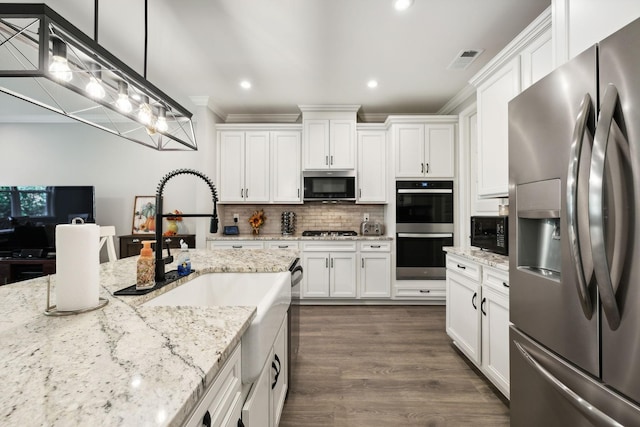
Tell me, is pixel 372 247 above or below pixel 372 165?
below

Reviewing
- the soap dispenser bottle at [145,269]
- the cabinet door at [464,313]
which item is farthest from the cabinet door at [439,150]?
the soap dispenser bottle at [145,269]

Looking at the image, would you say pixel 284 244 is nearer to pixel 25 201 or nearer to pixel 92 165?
pixel 92 165

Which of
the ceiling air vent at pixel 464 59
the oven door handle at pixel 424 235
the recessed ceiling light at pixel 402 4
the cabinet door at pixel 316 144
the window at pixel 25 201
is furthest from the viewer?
the cabinet door at pixel 316 144

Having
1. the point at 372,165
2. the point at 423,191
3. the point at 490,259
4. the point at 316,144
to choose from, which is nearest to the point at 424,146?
the point at 423,191

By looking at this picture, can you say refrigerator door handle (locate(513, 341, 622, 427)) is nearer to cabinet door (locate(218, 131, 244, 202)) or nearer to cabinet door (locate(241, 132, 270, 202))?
cabinet door (locate(241, 132, 270, 202))

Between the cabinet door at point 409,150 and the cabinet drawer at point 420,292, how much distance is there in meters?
1.49

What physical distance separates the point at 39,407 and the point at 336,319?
3.00 meters

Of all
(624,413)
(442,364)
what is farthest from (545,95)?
(442,364)

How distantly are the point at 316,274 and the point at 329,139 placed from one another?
186 centimetres

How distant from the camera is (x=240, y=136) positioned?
397cm

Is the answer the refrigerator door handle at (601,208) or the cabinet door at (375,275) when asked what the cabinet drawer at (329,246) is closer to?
the cabinet door at (375,275)

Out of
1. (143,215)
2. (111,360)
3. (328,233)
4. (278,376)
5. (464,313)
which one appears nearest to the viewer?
(111,360)

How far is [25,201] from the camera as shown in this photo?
3807 mm

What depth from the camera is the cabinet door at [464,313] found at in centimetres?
203
